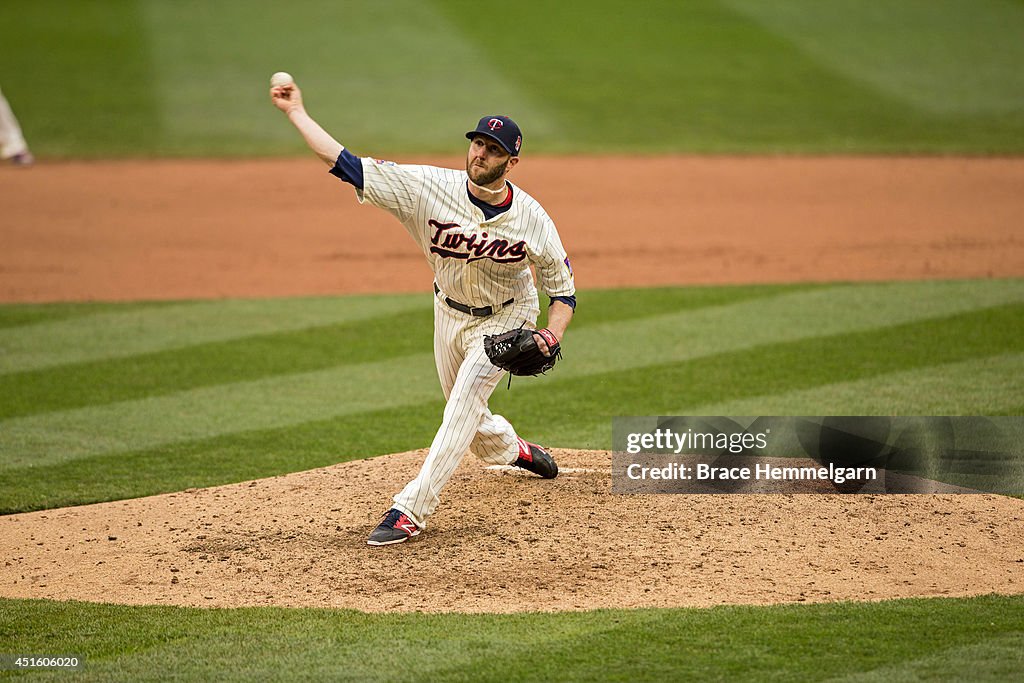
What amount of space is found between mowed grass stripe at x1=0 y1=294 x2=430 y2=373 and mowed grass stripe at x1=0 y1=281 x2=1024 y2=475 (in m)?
1.08

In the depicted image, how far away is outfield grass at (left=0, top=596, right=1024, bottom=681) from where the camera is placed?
4164 millimetres

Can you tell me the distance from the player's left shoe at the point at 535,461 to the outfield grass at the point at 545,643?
58.8 inches

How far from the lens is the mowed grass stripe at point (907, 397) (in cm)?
729

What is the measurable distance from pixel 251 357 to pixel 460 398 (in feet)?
11.5

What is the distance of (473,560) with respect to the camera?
5.23 meters

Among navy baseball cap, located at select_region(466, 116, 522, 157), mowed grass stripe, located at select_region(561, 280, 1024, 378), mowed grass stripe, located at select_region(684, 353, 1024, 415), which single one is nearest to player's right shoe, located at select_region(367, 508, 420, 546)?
navy baseball cap, located at select_region(466, 116, 522, 157)

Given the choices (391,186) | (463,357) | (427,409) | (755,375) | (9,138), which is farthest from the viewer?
(9,138)

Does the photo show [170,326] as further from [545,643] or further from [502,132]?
[545,643]

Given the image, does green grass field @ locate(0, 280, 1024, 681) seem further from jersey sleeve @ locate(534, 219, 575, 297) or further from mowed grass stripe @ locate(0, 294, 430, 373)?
jersey sleeve @ locate(534, 219, 575, 297)

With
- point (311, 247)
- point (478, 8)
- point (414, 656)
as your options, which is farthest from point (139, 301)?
point (478, 8)

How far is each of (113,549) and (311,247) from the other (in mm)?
6465

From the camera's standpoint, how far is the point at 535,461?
6137 mm

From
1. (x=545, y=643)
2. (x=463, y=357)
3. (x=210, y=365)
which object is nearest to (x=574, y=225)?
(x=210, y=365)

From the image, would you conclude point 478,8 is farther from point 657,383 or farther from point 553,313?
point 553,313
